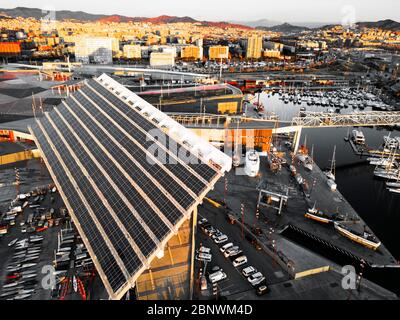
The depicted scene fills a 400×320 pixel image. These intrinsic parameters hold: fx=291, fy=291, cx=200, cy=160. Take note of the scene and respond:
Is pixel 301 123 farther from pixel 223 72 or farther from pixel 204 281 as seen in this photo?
pixel 223 72

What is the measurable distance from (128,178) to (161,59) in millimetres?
155315

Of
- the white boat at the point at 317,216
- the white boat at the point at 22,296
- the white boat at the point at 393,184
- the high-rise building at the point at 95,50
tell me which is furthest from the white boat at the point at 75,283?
the high-rise building at the point at 95,50

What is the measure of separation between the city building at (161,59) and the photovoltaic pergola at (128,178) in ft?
445

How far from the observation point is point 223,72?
176250mm

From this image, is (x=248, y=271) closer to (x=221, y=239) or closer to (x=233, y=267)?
(x=233, y=267)

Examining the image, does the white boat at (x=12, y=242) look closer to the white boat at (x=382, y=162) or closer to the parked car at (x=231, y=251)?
the parked car at (x=231, y=251)

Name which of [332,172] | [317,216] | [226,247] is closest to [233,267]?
[226,247]

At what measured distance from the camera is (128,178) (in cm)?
3002

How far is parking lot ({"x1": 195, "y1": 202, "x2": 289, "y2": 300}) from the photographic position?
30953mm

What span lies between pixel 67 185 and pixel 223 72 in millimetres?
155014

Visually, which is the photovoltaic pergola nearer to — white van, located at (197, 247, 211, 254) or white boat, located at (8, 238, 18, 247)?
white boat, located at (8, 238, 18, 247)

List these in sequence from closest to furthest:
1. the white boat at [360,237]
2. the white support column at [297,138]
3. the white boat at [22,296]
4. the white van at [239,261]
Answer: the white boat at [22,296], the white van at [239,261], the white boat at [360,237], the white support column at [297,138]

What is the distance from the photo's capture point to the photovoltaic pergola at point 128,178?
2364 centimetres
